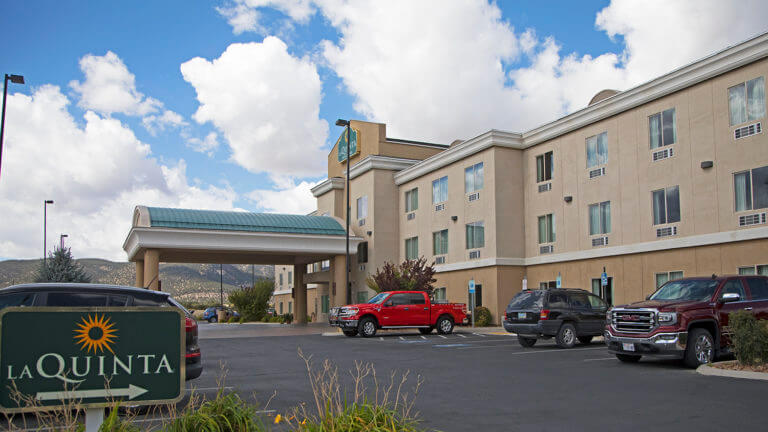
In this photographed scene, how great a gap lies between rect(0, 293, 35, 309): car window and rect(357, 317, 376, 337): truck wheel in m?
19.0

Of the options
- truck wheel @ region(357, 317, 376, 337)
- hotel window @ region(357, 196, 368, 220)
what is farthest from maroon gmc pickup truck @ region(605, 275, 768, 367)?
hotel window @ region(357, 196, 368, 220)

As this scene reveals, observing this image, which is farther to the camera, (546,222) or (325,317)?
(325,317)

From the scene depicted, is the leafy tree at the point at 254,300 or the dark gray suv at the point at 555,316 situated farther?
the leafy tree at the point at 254,300

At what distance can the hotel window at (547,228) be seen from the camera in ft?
110

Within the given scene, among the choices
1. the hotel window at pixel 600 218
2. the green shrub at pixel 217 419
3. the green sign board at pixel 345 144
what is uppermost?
the green sign board at pixel 345 144

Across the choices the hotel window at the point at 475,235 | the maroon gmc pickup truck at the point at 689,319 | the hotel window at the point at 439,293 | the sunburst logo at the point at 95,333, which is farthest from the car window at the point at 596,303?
the sunburst logo at the point at 95,333

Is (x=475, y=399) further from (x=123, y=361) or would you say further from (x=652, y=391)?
(x=123, y=361)

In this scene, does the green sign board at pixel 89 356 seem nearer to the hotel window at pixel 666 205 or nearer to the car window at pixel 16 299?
the car window at pixel 16 299

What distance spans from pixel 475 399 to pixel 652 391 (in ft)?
9.78

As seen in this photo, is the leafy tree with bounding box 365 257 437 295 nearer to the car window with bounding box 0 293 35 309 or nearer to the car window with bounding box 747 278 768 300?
the car window with bounding box 747 278 768 300

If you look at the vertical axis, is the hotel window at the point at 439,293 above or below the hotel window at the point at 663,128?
below

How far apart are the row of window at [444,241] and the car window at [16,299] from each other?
93.4ft

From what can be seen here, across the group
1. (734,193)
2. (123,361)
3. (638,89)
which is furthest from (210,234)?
(123,361)

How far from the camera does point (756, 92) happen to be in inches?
937
